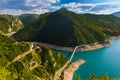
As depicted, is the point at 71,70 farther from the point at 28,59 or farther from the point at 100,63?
the point at 28,59

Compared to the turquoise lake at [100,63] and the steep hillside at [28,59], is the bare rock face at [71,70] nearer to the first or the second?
the turquoise lake at [100,63]

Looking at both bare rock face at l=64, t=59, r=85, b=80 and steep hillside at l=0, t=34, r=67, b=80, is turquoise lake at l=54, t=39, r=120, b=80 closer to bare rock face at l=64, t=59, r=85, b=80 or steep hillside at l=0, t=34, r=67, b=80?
bare rock face at l=64, t=59, r=85, b=80

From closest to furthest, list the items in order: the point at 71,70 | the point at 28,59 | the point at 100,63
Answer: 1. the point at 28,59
2. the point at 71,70
3. the point at 100,63

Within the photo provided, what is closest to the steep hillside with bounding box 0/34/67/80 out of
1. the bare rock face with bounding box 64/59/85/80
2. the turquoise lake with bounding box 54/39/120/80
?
the bare rock face with bounding box 64/59/85/80

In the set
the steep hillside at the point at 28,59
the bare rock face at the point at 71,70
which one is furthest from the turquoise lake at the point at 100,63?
the steep hillside at the point at 28,59

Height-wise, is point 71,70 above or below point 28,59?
below

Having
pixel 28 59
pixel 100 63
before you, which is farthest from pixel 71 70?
pixel 28 59

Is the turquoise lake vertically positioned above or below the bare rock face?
below

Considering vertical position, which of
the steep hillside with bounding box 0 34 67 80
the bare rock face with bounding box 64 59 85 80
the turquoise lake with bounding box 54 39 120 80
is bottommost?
the turquoise lake with bounding box 54 39 120 80

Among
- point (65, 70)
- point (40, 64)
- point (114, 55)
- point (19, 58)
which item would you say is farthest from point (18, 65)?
point (114, 55)

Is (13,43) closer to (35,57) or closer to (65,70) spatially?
(35,57)
